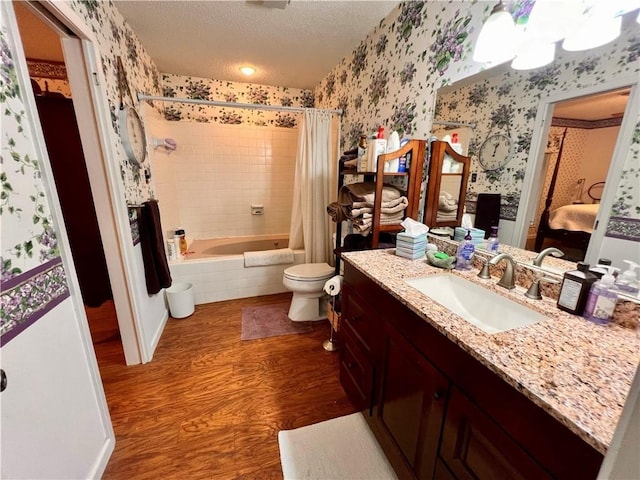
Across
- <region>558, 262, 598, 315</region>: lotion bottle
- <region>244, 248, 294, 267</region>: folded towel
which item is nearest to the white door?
<region>244, 248, 294, 267</region>: folded towel

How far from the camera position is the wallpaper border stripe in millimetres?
715

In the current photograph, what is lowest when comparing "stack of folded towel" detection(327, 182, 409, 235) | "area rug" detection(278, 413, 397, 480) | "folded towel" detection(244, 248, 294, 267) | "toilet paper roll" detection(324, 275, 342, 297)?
"area rug" detection(278, 413, 397, 480)

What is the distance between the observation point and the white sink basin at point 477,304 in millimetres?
912

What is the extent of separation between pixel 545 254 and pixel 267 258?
220 cm

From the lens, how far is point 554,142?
940mm

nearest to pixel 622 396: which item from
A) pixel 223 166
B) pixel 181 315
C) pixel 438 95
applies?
pixel 438 95

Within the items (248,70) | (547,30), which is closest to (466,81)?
(547,30)

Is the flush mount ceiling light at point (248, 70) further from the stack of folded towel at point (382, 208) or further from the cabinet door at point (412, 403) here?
the cabinet door at point (412, 403)

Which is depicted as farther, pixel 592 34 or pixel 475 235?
pixel 475 235

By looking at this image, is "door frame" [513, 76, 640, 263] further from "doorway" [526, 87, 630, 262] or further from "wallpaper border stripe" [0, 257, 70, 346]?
"wallpaper border stripe" [0, 257, 70, 346]

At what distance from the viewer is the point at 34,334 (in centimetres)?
81

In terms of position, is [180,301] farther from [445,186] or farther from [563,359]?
[563,359]

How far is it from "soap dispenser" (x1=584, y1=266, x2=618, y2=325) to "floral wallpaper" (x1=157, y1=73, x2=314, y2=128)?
11.2ft

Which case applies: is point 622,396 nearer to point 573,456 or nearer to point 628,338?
point 573,456
